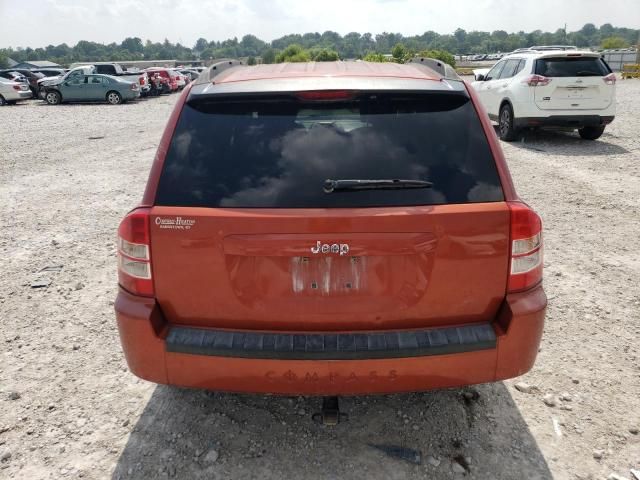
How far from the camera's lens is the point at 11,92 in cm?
2503

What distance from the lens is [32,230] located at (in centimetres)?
662

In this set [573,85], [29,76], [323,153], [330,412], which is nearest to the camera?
[323,153]

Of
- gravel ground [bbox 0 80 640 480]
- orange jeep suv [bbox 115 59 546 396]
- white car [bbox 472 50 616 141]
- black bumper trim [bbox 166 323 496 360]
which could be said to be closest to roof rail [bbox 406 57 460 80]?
orange jeep suv [bbox 115 59 546 396]

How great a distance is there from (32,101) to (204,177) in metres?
30.2

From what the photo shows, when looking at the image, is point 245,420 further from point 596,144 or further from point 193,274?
point 596,144

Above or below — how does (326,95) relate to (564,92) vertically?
above

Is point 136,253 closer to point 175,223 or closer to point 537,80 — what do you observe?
point 175,223

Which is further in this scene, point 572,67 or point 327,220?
point 572,67

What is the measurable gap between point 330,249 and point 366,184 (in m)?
0.34

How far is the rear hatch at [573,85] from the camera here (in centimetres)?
1123

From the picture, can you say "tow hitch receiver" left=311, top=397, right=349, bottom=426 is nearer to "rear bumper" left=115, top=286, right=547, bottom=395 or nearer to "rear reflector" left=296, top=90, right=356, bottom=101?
"rear bumper" left=115, top=286, right=547, bottom=395

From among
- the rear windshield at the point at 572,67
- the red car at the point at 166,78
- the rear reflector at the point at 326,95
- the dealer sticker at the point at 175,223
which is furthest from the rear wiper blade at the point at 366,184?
the red car at the point at 166,78

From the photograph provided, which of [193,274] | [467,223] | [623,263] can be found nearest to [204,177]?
[193,274]

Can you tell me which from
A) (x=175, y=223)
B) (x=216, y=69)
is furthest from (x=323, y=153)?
(x=216, y=69)
